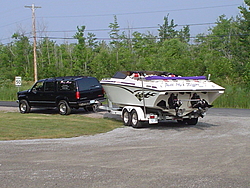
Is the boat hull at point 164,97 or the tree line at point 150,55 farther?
the tree line at point 150,55

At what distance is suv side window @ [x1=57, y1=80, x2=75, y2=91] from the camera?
2091 centimetres

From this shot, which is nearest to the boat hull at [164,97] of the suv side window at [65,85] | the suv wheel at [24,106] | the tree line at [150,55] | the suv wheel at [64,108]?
the suv side window at [65,85]

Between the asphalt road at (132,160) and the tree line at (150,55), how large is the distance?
23133mm

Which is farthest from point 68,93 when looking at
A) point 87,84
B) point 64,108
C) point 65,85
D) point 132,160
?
point 132,160

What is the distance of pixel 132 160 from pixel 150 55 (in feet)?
195

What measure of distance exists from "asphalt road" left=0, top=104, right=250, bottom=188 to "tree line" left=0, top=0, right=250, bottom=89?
75.9 feet

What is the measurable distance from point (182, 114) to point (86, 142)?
464cm

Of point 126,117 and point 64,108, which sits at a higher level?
point 64,108

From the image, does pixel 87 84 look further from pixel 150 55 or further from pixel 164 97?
pixel 150 55

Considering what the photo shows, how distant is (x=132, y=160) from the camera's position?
944 cm

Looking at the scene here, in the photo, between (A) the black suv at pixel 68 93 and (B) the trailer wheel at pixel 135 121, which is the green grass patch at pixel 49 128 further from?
(A) the black suv at pixel 68 93

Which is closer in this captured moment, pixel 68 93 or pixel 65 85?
pixel 68 93

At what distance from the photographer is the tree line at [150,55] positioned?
47000 millimetres

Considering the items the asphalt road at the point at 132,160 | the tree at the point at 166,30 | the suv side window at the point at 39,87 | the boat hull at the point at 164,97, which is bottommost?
the asphalt road at the point at 132,160
